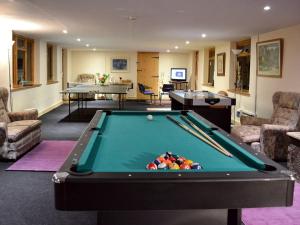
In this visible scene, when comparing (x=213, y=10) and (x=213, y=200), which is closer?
(x=213, y=200)

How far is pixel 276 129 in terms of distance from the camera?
515cm

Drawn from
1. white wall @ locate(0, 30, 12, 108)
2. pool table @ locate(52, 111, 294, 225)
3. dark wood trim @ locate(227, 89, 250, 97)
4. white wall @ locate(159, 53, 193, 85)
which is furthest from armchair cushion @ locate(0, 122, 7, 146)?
white wall @ locate(159, 53, 193, 85)

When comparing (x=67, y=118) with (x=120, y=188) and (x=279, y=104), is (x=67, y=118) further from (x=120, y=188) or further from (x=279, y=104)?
(x=120, y=188)

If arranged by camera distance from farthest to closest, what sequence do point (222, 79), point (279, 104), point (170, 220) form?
point (222, 79), point (279, 104), point (170, 220)

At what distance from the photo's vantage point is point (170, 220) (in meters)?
2.49

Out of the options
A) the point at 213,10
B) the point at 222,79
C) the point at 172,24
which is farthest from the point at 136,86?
the point at 213,10

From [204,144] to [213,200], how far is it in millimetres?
965

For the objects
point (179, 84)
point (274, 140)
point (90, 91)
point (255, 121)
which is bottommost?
point (274, 140)

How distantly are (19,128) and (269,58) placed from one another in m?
4.75

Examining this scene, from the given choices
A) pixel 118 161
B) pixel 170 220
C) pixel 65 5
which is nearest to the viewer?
pixel 118 161

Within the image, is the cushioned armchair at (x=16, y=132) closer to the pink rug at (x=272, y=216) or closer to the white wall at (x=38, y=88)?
the white wall at (x=38, y=88)

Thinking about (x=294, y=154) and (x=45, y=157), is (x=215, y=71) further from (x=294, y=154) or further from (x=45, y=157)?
(x=45, y=157)

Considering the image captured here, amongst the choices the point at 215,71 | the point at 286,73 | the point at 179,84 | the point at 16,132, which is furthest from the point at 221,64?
the point at 16,132

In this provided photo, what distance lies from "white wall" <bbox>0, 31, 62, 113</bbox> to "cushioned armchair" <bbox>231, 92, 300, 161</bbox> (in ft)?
14.8
